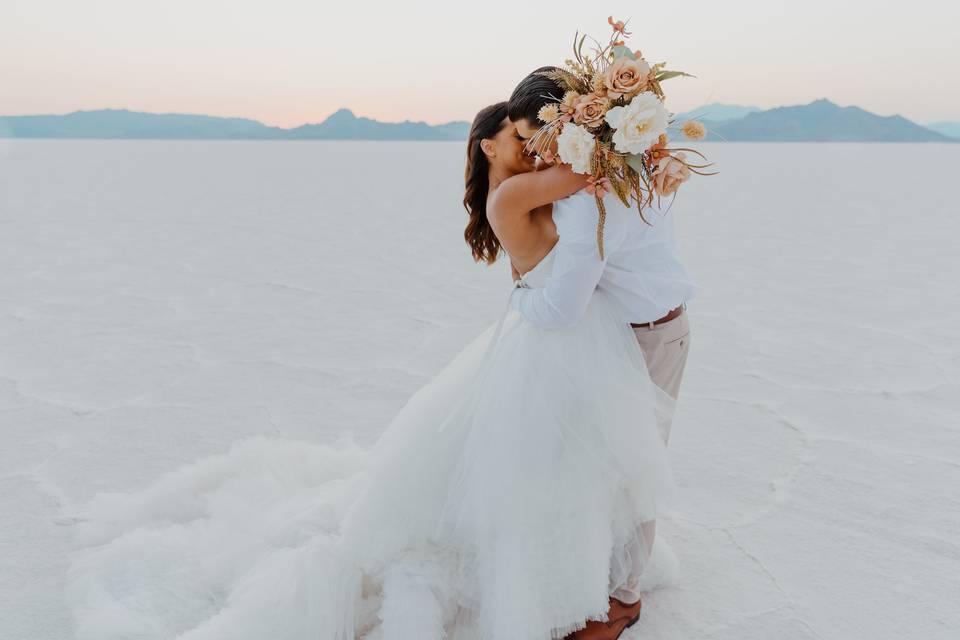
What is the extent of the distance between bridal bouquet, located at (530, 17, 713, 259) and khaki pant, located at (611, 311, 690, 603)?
322 mm

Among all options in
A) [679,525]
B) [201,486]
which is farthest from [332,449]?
[679,525]

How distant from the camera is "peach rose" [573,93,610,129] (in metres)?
1.48

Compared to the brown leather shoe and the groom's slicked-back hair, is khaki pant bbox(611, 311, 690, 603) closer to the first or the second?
the brown leather shoe

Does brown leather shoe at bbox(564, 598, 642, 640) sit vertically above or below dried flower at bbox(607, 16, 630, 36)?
below

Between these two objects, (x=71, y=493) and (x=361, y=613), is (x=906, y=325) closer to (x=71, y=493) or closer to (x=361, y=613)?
(x=361, y=613)

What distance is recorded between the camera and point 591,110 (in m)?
1.48

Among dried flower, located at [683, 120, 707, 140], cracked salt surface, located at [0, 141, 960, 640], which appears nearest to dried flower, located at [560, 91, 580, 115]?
dried flower, located at [683, 120, 707, 140]

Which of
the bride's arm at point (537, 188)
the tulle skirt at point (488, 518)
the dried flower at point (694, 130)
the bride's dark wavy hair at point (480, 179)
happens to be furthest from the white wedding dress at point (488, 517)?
the dried flower at point (694, 130)

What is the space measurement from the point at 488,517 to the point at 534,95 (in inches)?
33.9

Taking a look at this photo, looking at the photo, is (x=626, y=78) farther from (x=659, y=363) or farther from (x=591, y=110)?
(x=659, y=363)

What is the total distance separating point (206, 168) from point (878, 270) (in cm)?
1794

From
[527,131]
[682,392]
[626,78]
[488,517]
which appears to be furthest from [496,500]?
[682,392]

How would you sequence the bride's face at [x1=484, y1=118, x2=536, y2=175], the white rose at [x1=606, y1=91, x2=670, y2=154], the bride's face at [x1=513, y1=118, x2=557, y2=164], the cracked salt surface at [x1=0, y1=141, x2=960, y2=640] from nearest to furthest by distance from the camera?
1. the white rose at [x1=606, y1=91, x2=670, y2=154]
2. the bride's face at [x1=513, y1=118, x2=557, y2=164]
3. the bride's face at [x1=484, y1=118, x2=536, y2=175]
4. the cracked salt surface at [x1=0, y1=141, x2=960, y2=640]

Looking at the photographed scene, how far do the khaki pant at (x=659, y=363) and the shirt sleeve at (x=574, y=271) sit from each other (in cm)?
23
